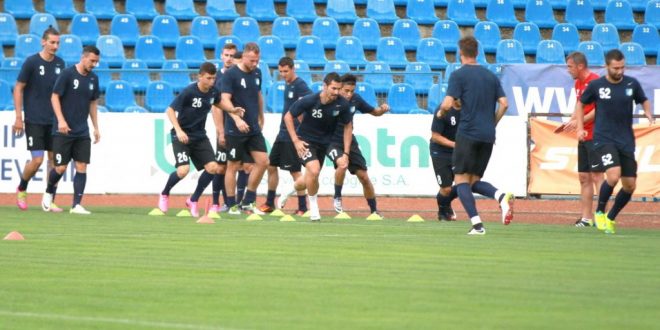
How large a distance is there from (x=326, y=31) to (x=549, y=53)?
454cm

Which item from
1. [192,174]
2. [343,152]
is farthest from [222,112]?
[192,174]

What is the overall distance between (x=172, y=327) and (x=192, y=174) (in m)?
16.1

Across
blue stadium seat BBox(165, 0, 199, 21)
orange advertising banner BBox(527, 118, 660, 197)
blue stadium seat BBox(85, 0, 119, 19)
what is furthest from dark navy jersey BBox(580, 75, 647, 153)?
blue stadium seat BBox(85, 0, 119, 19)

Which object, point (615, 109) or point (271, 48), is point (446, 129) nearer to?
point (615, 109)

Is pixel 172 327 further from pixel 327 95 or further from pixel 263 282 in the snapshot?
pixel 327 95

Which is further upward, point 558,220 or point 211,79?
point 211,79

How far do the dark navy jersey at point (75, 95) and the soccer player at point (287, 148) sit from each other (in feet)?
8.82

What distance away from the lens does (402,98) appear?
23797 millimetres

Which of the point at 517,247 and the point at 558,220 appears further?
the point at 558,220

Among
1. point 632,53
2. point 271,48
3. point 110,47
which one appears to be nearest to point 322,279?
point 271,48

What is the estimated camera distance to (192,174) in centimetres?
2298

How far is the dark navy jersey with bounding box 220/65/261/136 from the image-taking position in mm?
19031

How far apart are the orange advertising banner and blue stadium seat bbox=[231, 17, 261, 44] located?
7.08 m

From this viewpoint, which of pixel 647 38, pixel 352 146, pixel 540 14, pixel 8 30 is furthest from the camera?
pixel 540 14
